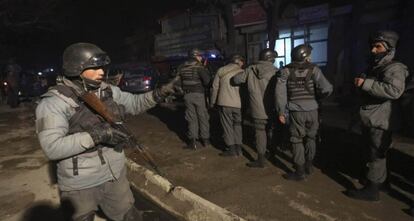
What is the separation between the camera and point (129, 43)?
31.3 m

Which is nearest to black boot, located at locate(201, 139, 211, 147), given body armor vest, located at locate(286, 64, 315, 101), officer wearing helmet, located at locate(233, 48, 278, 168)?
officer wearing helmet, located at locate(233, 48, 278, 168)

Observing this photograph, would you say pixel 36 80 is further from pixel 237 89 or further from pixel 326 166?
pixel 326 166

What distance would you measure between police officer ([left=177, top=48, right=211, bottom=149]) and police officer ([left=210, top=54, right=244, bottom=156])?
18.5 inches

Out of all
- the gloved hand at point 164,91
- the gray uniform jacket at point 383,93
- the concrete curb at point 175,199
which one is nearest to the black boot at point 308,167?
the gray uniform jacket at point 383,93

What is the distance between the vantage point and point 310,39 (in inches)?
618

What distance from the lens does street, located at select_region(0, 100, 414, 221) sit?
4.20 meters

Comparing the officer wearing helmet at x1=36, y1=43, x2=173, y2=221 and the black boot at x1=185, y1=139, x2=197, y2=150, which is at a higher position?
the officer wearing helmet at x1=36, y1=43, x2=173, y2=221

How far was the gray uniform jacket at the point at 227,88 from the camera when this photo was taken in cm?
629

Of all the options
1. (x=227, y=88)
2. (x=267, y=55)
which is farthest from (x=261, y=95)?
(x=227, y=88)

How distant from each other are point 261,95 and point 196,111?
175cm

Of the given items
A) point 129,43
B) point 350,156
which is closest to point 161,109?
point 350,156

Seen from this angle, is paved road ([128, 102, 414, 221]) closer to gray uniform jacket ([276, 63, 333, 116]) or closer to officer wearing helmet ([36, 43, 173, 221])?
gray uniform jacket ([276, 63, 333, 116])

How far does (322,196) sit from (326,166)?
1.30m

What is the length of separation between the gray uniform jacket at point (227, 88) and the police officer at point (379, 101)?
8.02ft
